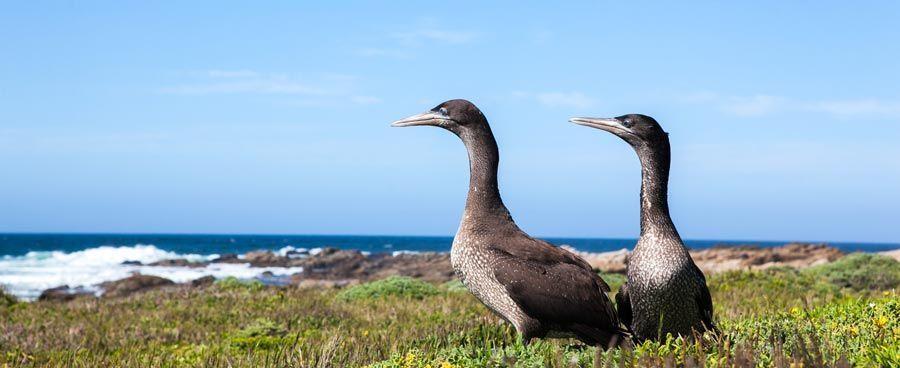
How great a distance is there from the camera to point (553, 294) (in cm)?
671

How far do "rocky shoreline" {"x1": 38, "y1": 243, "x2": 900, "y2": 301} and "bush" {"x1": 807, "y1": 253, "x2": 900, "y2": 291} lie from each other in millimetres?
1715

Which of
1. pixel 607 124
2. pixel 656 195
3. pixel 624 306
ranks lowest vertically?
pixel 624 306

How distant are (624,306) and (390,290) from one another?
945cm

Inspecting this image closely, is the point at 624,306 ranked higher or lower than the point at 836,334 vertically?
higher

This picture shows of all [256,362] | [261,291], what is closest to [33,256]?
[261,291]

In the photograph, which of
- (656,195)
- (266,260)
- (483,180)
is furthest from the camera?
(266,260)

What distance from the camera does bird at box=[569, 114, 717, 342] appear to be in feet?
20.3

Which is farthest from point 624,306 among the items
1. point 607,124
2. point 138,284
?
point 138,284

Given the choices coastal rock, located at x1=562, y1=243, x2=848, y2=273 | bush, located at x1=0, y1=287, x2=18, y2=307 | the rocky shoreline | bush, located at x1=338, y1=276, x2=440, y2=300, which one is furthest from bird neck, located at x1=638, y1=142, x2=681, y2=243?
coastal rock, located at x1=562, y1=243, x2=848, y2=273

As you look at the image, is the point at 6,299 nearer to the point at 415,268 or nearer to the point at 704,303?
the point at 704,303

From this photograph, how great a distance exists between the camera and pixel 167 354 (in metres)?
8.80

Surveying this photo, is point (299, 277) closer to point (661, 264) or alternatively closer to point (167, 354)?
point (167, 354)

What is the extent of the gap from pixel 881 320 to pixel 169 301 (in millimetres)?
13015

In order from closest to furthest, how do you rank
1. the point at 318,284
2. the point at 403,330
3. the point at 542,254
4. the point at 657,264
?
the point at 657,264 → the point at 542,254 → the point at 403,330 → the point at 318,284
